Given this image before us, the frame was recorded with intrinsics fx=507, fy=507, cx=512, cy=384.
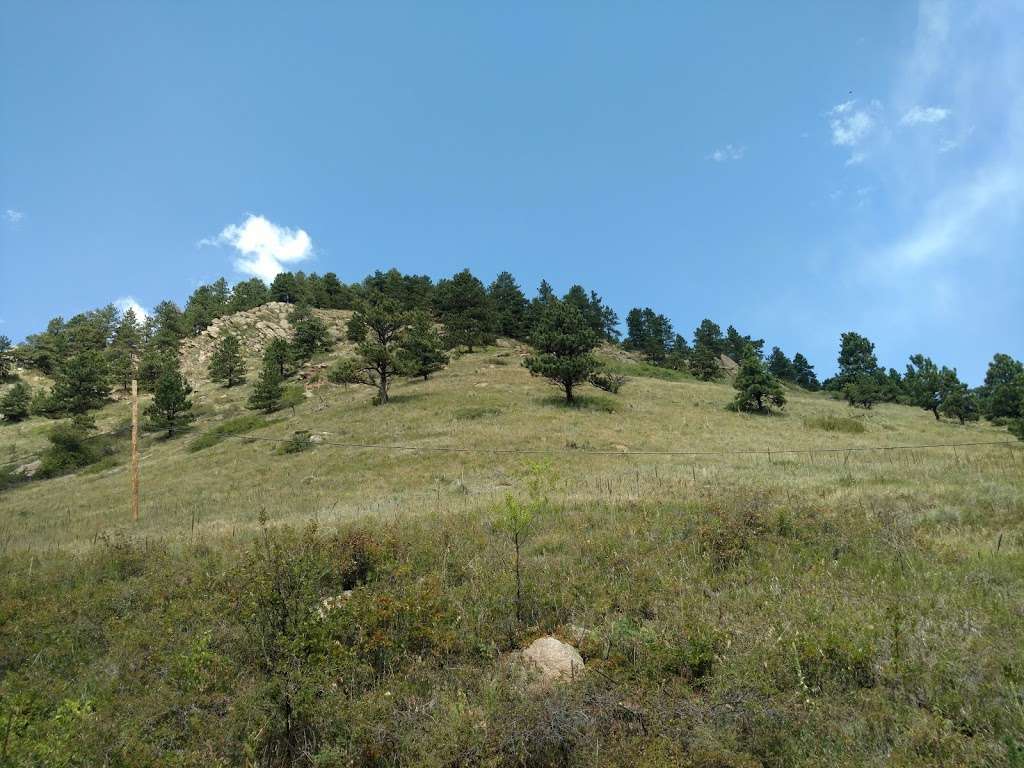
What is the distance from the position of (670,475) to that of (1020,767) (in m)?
15.3

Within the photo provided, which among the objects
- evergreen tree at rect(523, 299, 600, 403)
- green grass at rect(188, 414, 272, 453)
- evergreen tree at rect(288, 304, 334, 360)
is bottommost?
green grass at rect(188, 414, 272, 453)

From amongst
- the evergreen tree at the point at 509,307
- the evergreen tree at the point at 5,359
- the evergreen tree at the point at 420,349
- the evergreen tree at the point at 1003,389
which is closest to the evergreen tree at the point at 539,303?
the evergreen tree at the point at 509,307

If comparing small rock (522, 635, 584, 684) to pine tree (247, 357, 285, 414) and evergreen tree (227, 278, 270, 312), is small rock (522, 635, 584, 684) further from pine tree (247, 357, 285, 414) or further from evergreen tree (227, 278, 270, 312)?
evergreen tree (227, 278, 270, 312)

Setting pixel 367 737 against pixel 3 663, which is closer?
pixel 367 737

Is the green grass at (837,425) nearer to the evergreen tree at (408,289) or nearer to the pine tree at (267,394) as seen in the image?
the pine tree at (267,394)

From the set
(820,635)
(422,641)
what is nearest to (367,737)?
(422,641)

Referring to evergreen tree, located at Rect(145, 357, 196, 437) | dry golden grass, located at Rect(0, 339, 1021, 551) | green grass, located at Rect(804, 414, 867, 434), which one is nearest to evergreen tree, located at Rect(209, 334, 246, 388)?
dry golden grass, located at Rect(0, 339, 1021, 551)

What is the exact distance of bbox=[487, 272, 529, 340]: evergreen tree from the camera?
83812mm

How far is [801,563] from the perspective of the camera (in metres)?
8.84

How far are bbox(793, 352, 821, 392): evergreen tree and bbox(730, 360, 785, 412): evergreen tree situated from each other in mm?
72988

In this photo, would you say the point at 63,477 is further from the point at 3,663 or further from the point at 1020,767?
the point at 1020,767

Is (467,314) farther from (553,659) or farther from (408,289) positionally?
(553,659)

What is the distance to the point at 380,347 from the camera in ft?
146

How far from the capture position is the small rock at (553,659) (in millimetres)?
6129
